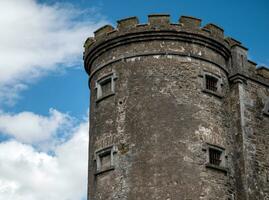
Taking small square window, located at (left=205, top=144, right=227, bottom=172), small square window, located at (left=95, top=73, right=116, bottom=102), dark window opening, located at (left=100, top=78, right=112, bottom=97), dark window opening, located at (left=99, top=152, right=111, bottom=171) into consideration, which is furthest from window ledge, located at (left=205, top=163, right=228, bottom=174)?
dark window opening, located at (left=100, top=78, right=112, bottom=97)

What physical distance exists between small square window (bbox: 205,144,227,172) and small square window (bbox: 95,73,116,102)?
4849 millimetres

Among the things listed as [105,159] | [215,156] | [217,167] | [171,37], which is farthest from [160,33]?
[217,167]

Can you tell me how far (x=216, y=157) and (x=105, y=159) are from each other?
4.71 meters

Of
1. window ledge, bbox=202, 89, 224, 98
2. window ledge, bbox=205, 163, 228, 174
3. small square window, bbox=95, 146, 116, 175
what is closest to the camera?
window ledge, bbox=205, 163, 228, 174

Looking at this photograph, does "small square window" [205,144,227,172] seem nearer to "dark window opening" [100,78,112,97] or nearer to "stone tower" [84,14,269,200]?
"stone tower" [84,14,269,200]

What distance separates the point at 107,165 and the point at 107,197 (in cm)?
141

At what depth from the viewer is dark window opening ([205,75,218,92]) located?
75.6 ft

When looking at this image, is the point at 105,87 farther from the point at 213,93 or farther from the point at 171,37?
the point at 213,93

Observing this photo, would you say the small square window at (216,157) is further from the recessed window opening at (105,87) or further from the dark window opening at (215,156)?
the recessed window opening at (105,87)

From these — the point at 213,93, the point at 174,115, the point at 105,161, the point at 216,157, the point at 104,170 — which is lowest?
the point at 104,170

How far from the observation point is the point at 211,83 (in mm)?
23234

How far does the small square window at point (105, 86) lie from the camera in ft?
75.3

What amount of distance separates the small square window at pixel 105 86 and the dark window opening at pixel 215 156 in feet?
16.2

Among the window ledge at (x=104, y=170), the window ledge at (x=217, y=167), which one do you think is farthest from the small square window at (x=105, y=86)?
the window ledge at (x=217, y=167)
